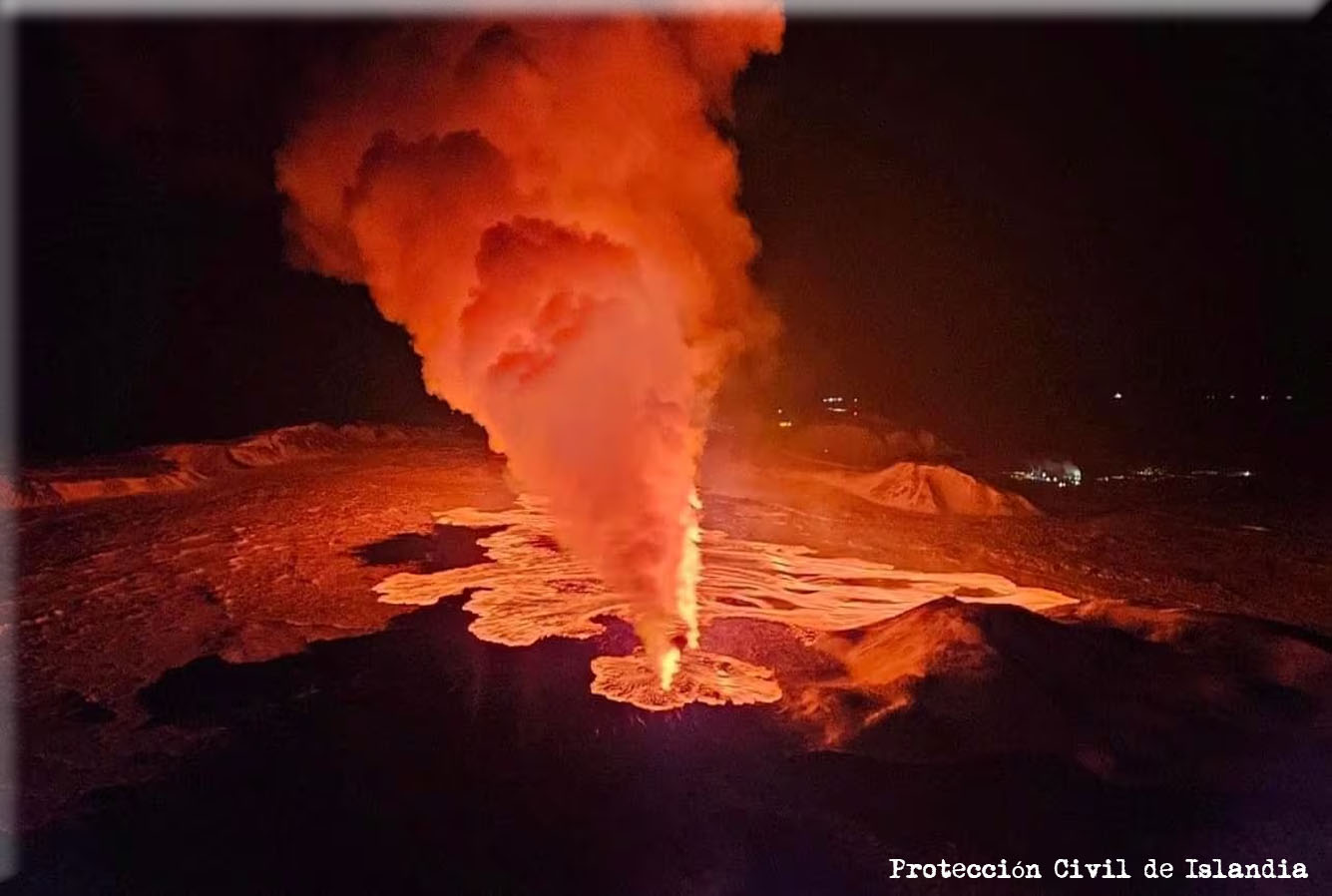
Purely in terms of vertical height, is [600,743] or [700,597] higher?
[700,597]

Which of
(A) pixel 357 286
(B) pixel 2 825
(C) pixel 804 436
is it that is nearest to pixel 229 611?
(B) pixel 2 825

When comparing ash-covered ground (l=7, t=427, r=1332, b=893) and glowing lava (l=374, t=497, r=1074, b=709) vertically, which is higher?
glowing lava (l=374, t=497, r=1074, b=709)

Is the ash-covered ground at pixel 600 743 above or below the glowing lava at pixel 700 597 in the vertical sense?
below

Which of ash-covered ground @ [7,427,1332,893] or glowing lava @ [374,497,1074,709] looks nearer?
ash-covered ground @ [7,427,1332,893]

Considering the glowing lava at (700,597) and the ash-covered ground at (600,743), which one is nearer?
the ash-covered ground at (600,743)

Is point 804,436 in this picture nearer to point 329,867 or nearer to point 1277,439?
point 1277,439
